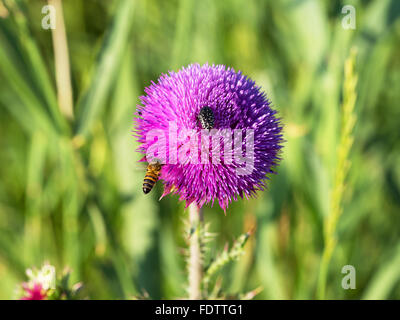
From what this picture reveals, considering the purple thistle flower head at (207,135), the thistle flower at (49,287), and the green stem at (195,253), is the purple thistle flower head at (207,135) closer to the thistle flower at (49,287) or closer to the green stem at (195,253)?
the green stem at (195,253)

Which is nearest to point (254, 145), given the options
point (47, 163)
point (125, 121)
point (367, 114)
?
point (125, 121)

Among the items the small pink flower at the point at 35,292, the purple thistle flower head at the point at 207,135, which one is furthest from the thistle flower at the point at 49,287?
the purple thistle flower head at the point at 207,135

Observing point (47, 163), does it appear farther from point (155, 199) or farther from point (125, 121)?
point (155, 199)

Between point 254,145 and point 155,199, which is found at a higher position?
point 254,145

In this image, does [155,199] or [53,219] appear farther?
[53,219]

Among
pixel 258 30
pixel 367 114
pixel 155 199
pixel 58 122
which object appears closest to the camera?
pixel 58 122

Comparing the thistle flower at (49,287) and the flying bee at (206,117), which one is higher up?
the flying bee at (206,117)

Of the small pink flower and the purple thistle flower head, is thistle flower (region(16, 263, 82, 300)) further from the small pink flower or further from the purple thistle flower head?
the purple thistle flower head

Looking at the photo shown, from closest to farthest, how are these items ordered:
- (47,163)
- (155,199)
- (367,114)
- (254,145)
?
1. (254,145)
2. (155,199)
3. (367,114)
4. (47,163)

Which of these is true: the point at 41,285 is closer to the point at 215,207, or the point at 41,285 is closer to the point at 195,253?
the point at 195,253
